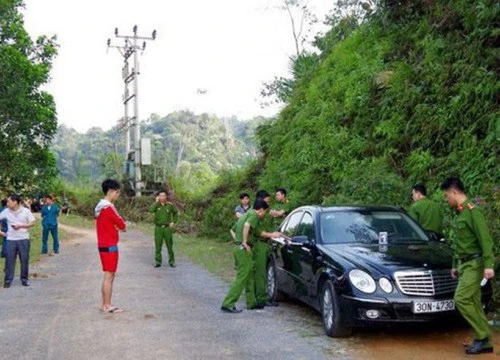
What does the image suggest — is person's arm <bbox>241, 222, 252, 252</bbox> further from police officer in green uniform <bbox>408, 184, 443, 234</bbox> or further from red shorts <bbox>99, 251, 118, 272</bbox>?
police officer in green uniform <bbox>408, 184, 443, 234</bbox>

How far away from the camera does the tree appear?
18359mm

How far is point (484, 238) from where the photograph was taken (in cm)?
611

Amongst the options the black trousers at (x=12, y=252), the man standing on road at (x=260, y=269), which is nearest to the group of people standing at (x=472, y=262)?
the man standing on road at (x=260, y=269)

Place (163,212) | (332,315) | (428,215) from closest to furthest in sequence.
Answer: (332,315) → (428,215) → (163,212)

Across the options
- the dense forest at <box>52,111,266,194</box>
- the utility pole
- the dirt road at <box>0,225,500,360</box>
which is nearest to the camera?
the dirt road at <box>0,225,500,360</box>

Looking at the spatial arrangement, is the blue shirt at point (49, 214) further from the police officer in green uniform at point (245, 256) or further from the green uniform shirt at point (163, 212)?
the police officer in green uniform at point (245, 256)

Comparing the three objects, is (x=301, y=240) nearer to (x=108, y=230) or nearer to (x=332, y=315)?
(x=332, y=315)

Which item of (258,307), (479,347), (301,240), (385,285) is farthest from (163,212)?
(479,347)

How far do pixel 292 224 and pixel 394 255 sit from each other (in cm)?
252

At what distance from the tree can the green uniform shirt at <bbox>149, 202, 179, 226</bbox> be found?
6.44 metres

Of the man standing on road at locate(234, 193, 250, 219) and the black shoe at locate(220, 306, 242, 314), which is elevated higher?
the man standing on road at locate(234, 193, 250, 219)

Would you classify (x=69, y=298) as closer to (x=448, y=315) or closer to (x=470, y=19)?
(x=448, y=315)

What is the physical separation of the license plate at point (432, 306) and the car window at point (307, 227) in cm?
200

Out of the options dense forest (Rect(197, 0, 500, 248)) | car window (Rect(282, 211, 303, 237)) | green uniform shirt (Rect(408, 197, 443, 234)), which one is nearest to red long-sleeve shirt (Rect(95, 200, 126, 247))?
car window (Rect(282, 211, 303, 237))
